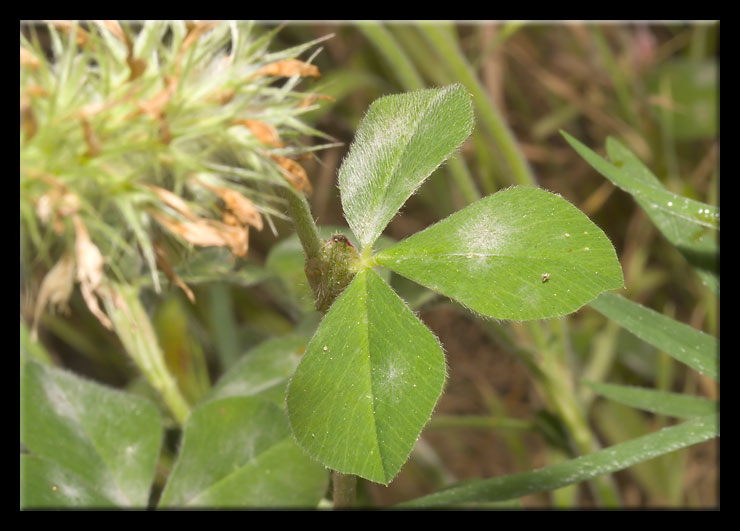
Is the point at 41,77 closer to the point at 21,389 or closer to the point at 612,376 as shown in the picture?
the point at 21,389

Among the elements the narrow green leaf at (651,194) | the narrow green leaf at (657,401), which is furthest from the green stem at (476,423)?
the narrow green leaf at (651,194)

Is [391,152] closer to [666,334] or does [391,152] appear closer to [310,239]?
[310,239]

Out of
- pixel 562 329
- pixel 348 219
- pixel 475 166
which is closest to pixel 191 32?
pixel 348 219

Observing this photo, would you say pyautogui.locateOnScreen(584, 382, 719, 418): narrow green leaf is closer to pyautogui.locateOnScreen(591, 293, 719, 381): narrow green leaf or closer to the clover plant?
pyautogui.locateOnScreen(591, 293, 719, 381): narrow green leaf

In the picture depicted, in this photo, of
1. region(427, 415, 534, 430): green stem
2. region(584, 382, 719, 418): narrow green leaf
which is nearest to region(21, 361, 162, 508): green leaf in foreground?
region(427, 415, 534, 430): green stem

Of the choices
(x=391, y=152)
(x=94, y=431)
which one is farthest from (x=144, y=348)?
(x=391, y=152)
